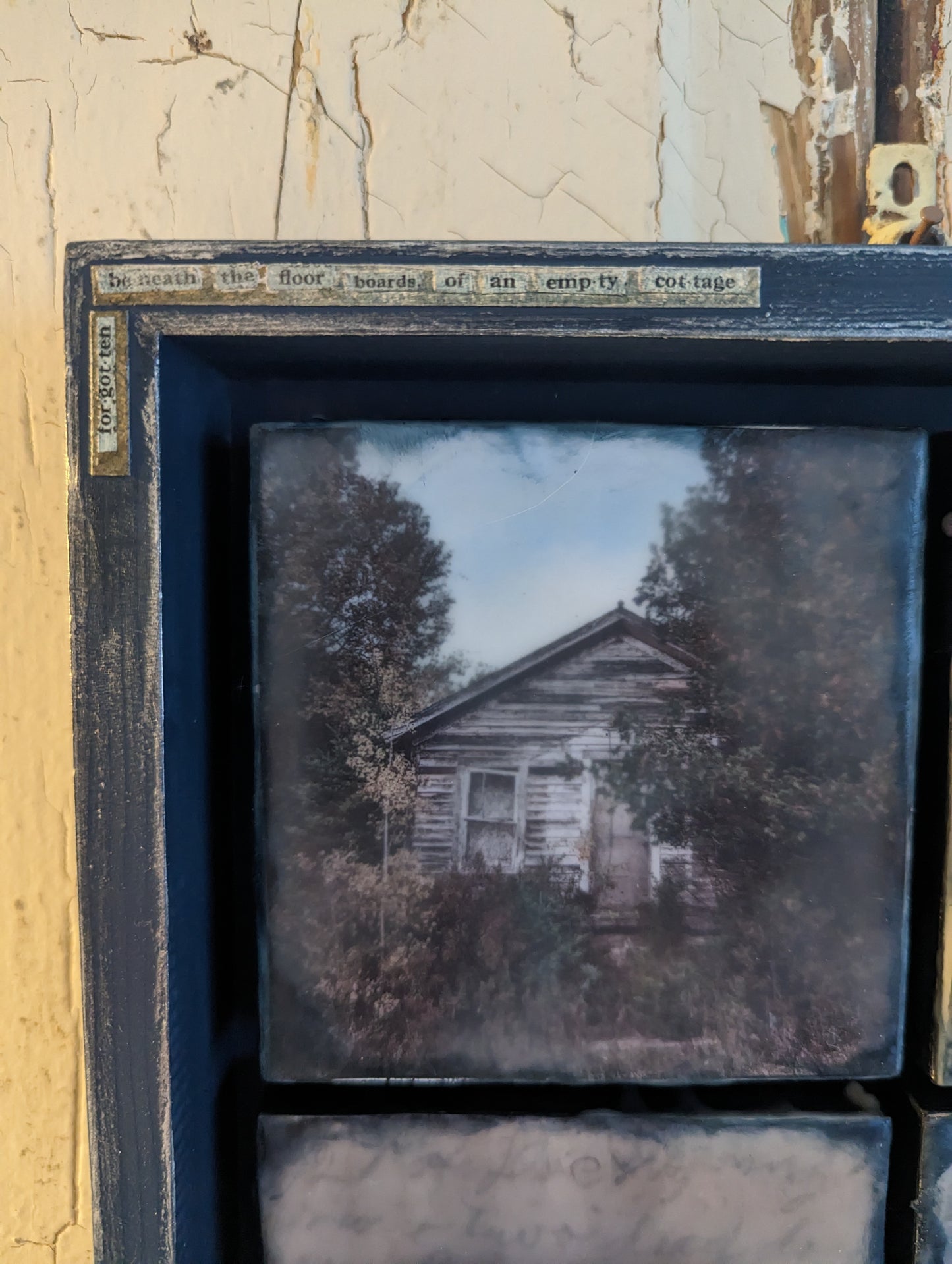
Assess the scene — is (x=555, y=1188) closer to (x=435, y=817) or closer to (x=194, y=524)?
(x=435, y=817)

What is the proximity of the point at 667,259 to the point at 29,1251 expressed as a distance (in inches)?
42.7

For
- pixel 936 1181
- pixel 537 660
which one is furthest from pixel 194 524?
pixel 936 1181

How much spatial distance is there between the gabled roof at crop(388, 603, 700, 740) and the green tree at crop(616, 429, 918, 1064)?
0.02m

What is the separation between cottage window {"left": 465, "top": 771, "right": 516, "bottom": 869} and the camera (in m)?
0.58

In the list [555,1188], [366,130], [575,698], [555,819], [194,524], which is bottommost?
[555,1188]

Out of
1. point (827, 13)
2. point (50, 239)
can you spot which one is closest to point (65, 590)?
point (50, 239)

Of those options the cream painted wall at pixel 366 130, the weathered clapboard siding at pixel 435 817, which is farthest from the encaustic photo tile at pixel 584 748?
the cream painted wall at pixel 366 130

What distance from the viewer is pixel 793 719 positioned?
580 mm

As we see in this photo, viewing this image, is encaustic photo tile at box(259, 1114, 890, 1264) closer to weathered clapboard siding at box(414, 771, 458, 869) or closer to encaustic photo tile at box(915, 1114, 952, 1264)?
encaustic photo tile at box(915, 1114, 952, 1264)

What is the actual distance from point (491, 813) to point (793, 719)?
0.26 metres

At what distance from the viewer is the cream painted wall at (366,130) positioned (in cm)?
66

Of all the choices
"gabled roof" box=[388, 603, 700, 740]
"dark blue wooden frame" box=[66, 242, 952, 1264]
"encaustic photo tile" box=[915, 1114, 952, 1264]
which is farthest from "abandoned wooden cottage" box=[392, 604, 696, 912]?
"encaustic photo tile" box=[915, 1114, 952, 1264]

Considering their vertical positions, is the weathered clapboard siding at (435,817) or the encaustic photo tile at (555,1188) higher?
the weathered clapboard siding at (435,817)

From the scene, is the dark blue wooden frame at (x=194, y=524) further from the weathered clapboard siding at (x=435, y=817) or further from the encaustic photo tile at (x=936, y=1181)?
the weathered clapboard siding at (x=435, y=817)
